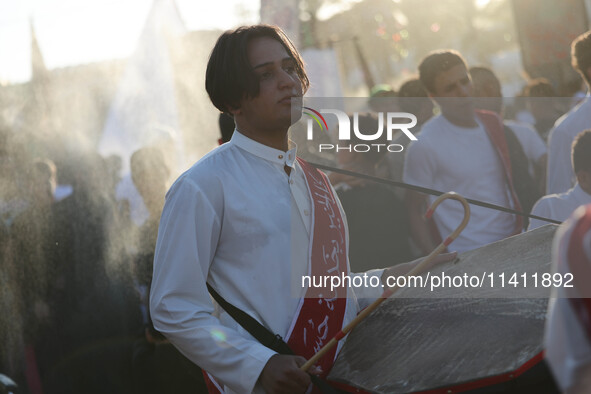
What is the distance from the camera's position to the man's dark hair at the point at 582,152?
153 inches

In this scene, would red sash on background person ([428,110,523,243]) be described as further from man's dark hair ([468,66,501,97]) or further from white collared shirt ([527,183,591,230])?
man's dark hair ([468,66,501,97])

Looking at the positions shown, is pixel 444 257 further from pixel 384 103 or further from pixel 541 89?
pixel 541 89

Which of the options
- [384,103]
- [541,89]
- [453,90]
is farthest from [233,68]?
[541,89]

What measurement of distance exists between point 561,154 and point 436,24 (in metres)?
34.7

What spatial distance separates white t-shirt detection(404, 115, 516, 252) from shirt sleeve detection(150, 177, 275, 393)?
6.28 ft

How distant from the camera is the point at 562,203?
3842mm

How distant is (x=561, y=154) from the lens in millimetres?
4246

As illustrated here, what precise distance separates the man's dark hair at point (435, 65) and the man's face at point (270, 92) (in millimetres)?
2081

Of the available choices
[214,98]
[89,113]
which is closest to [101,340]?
[214,98]

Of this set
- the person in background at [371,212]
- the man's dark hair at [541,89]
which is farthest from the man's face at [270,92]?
the man's dark hair at [541,89]

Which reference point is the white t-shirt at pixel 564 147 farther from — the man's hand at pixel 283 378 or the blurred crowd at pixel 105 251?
the man's hand at pixel 283 378

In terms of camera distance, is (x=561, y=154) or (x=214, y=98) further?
(x=561, y=154)

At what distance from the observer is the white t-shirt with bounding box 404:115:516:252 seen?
3.97m

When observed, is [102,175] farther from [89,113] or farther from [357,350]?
[357,350]
